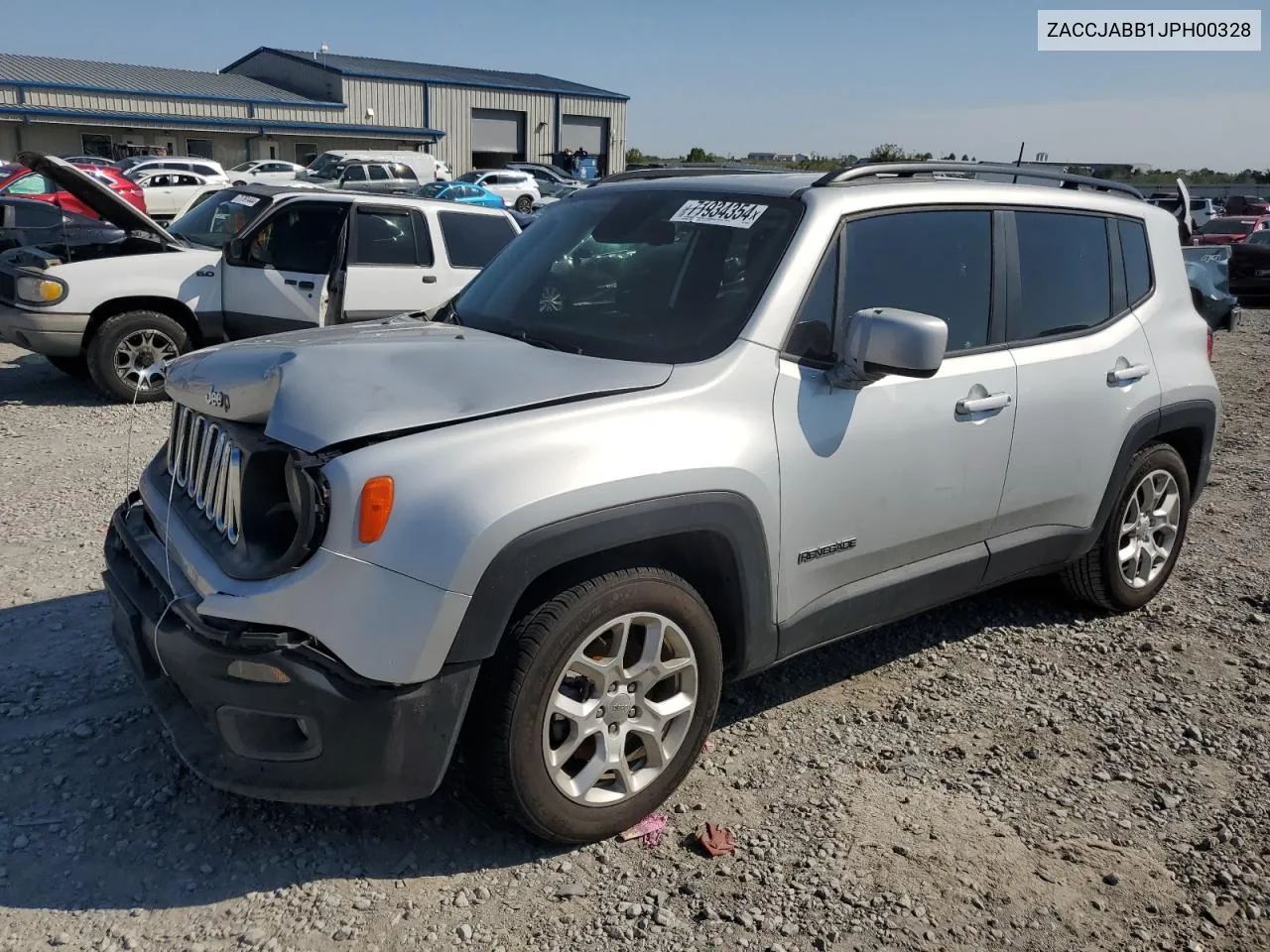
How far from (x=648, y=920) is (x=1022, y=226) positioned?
288 centimetres

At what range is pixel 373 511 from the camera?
2545 millimetres

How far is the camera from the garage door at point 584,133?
6341cm

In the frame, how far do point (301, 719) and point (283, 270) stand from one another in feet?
20.8

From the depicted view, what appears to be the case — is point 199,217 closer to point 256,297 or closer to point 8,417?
point 256,297

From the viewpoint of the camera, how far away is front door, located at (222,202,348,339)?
8133 millimetres

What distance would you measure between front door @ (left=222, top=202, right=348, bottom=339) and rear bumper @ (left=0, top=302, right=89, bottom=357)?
3.51ft

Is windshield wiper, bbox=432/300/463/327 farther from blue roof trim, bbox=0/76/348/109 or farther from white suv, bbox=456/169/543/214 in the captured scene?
blue roof trim, bbox=0/76/348/109

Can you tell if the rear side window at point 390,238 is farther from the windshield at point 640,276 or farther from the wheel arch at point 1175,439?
the wheel arch at point 1175,439

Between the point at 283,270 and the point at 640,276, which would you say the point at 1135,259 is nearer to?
the point at 640,276

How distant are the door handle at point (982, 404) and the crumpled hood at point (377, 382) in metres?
1.15

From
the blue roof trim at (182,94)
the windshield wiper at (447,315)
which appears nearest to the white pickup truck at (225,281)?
the windshield wiper at (447,315)

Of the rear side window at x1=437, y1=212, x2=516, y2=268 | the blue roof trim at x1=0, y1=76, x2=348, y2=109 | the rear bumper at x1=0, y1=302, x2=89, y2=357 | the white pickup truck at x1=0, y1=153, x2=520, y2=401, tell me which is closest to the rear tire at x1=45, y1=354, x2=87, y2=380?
the white pickup truck at x1=0, y1=153, x2=520, y2=401

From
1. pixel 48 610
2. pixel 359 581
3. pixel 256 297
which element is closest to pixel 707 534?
pixel 359 581

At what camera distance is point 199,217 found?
9.40 m
